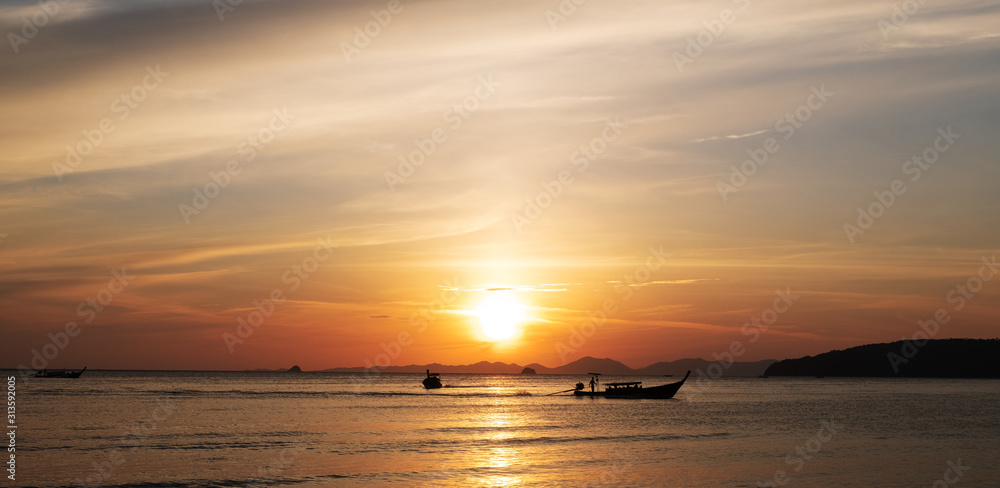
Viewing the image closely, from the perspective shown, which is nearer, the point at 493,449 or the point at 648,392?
the point at 493,449

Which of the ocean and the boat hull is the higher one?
the boat hull

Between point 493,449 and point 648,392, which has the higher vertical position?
point 648,392

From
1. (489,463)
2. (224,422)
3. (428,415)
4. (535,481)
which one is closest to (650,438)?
(489,463)

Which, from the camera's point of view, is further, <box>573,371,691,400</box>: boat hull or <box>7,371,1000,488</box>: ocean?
<box>573,371,691,400</box>: boat hull

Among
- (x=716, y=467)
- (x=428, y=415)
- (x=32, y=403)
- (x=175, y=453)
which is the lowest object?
(x=716, y=467)

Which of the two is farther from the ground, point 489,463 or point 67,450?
point 67,450

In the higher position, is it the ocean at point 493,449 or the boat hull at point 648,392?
the boat hull at point 648,392

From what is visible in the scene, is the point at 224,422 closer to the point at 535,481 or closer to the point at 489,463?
the point at 489,463

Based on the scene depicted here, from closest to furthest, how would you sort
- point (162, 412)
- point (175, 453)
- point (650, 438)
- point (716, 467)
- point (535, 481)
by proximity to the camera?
point (535, 481), point (716, 467), point (175, 453), point (650, 438), point (162, 412)

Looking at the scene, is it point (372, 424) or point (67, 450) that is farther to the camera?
point (372, 424)

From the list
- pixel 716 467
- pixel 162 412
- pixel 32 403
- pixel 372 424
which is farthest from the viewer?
pixel 32 403

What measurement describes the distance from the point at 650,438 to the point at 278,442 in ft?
77.4

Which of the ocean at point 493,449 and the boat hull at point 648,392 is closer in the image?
the ocean at point 493,449

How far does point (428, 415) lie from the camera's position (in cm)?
7431
